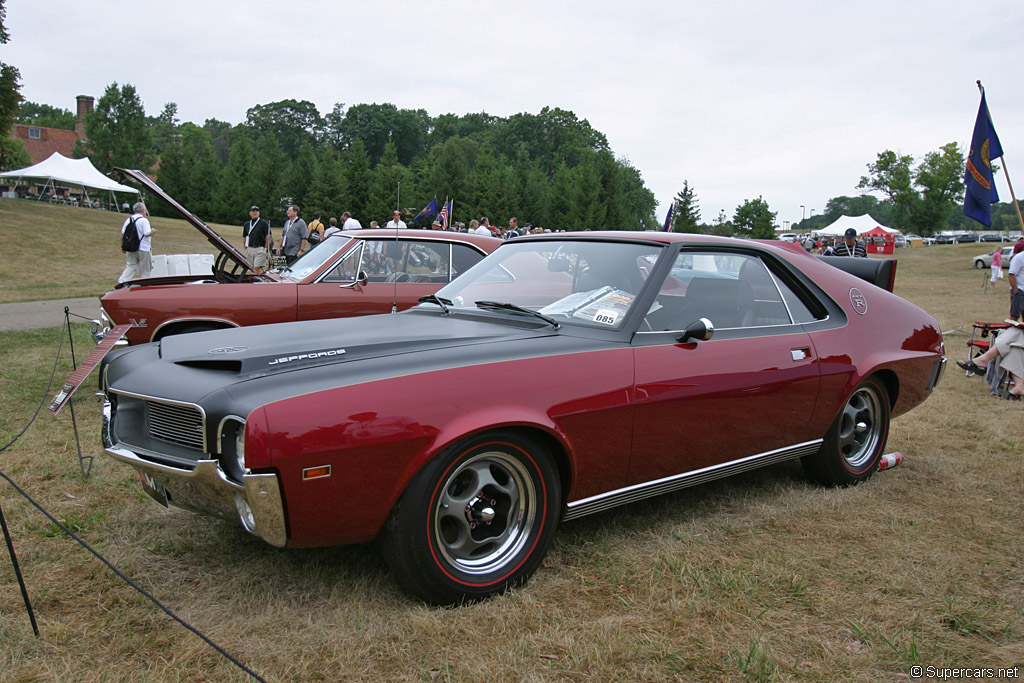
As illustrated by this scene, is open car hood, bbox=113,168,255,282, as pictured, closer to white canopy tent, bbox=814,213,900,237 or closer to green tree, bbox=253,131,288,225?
green tree, bbox=253,131,288,225

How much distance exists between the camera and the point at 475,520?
2879 mm

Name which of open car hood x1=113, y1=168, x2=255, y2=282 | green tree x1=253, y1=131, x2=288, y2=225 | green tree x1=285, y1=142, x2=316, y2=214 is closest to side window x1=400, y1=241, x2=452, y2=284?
open car hood x1=113, y1=168, x2=255, y2=282

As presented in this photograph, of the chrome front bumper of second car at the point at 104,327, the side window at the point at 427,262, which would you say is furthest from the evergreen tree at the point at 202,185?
the chrome front bumper of second car at the point at 104,327

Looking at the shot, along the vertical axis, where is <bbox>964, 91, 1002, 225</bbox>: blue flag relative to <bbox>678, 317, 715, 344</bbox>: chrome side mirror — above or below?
above

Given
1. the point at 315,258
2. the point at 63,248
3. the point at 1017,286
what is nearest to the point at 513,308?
the point at 315,258

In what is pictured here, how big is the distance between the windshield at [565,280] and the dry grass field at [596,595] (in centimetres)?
110

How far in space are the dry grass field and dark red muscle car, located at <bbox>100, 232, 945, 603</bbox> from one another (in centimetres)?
27

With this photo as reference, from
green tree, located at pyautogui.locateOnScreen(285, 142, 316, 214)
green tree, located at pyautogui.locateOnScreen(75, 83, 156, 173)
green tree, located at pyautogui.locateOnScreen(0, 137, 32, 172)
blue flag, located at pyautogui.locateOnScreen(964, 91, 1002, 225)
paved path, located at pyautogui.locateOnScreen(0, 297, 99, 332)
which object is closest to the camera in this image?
blue flag, located at pyautogui.locateOnScreen(964, 91, 1002, 225)

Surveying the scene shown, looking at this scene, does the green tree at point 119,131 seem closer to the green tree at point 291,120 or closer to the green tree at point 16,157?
the green tree at point 16,157

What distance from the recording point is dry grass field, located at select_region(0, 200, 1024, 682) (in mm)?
2447

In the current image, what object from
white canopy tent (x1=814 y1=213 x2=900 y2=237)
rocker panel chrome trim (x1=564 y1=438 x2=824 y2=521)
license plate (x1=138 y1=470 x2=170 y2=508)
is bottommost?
rocker panel chrome trim (x1=564 y1=438 x2=824 y2=521)

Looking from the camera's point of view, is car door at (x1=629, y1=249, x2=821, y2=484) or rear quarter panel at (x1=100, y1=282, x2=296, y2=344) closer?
car door at (x1=629, y1=249, x2=821, y2=484)

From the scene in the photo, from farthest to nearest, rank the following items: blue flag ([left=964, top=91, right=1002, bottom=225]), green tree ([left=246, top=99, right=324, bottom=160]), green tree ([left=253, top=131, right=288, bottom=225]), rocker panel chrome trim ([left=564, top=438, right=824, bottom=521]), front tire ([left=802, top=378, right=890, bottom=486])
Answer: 1. green tree ([left=246, top=99, right=324, bottom=160])
2. green tree ([left=253, top=131, right=288, bottom=225])
3. blue flag ([left=964, top=91, right=1002, bottom=225])
4. front tire ([left=802, top=378, right=890, bottom=486])
5. rocker panel chrome trim ([left=564, top=438, right=824, bottom=521])

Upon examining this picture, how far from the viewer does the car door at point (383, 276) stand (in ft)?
21.6
